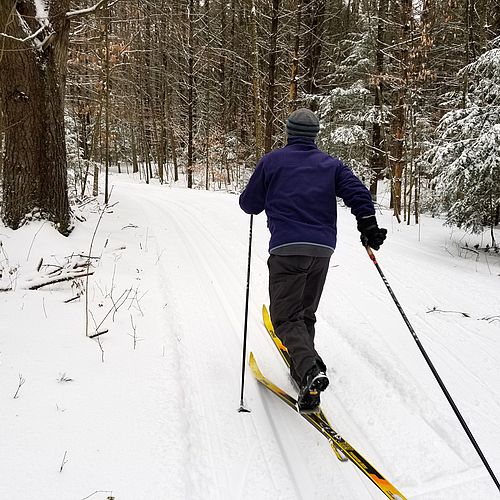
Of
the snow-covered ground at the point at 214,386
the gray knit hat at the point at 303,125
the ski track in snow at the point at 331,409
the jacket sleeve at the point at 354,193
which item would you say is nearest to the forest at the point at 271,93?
the snow-covered ground at the point at 214,386

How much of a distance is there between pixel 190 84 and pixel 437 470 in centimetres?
2311

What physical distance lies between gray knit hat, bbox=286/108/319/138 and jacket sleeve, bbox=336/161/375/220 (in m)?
0.38

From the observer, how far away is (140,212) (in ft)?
39.4

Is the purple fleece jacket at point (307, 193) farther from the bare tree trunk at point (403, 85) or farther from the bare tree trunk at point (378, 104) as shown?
the bare tree trunk at point (378, 104)

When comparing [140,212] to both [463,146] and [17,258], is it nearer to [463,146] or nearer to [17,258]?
[17,258]

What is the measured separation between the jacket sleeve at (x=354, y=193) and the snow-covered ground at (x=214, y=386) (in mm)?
1614

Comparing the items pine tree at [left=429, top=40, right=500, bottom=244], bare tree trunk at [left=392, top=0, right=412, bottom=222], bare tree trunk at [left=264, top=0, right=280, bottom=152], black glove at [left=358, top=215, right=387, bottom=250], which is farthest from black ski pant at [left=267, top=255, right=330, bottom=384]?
bare tree trunk at [left=264, top=0, right=280, bottom=152]

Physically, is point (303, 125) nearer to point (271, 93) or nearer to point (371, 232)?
point (371, 232)

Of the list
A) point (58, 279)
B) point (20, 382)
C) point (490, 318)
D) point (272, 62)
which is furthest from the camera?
point (272, 62)

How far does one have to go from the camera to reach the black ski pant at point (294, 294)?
3.11 metres

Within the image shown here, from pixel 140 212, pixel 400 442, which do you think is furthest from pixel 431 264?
pixel 140 212

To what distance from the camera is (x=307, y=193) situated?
312cm

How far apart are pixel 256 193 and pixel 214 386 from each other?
1.74 m

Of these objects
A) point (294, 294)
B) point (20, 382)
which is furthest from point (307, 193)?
→ point (20, 382)
